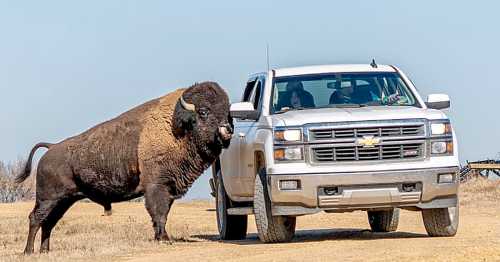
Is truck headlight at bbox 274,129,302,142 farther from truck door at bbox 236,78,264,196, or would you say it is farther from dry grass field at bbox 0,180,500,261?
dry grass field at bbox 0,180,500,261

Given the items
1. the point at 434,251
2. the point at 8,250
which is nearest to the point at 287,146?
the point at 434,251

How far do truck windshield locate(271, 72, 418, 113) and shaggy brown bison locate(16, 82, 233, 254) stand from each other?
4.35 ft

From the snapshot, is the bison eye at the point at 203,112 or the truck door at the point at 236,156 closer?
the truck door at the point at 236,156

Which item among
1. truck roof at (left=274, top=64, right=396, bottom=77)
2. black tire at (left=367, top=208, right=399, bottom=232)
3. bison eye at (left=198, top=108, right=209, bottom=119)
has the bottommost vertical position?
black tire at (left=367, top=208, right=399, bottom=232)

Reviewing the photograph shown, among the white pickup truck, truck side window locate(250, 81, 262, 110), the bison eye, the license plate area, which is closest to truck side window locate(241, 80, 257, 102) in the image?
truck side window locate(250, 81, 262, 110)

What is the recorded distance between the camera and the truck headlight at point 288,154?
50.4 feet

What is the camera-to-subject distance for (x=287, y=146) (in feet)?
50.6

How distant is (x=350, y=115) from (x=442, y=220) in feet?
6.61

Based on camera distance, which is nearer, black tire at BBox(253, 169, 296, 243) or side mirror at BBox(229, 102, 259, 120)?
black tire at BBox(253, 169, 296, 243)

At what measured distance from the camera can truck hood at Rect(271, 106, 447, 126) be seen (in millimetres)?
15480

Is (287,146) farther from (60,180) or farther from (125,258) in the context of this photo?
(60,180)

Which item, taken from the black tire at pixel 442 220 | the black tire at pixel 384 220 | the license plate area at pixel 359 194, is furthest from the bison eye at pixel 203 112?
the black tire at pixel 442 220

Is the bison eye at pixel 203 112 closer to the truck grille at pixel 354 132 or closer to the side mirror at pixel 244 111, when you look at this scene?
the side mirror at pixel 244 111

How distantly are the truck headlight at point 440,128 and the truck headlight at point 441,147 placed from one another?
0.13 m
